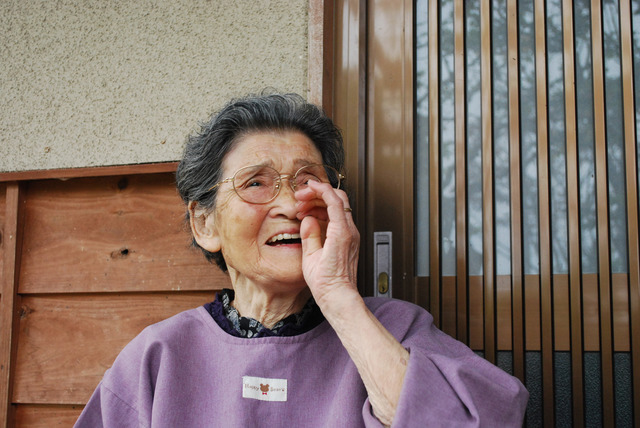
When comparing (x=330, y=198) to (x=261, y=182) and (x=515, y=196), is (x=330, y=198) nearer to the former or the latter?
(x=261, y=182)

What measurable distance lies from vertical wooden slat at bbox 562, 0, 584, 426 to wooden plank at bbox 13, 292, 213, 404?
129cm

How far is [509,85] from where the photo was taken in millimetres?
2107

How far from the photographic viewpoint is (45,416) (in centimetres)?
245

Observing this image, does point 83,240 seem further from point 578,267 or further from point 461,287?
point 578,267

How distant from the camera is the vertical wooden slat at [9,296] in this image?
2.45 metres

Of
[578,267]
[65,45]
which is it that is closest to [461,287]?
[578,267]

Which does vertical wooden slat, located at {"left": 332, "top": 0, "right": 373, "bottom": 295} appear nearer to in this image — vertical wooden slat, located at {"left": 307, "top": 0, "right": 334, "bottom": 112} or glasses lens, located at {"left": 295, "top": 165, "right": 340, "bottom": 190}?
vertical wooden slat, located at {"left": 307, "top": 0, "right": 334, "bottom": 112}

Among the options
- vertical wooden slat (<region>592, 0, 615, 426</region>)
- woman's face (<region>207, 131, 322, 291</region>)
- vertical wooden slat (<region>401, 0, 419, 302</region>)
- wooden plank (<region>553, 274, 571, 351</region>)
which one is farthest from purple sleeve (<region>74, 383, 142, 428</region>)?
vertical wooden slat (<region>592, 0, 615, 426</region>)

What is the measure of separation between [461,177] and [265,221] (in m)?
0.75

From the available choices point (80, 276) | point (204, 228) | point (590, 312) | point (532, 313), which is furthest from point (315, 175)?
point (80, 276)

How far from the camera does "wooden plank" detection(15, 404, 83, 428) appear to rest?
7.96 ft

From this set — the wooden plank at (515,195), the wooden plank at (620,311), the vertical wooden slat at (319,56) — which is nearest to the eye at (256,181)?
the vertical wooden slat at (319,56)

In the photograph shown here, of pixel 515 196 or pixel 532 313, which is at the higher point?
pixel 515 196

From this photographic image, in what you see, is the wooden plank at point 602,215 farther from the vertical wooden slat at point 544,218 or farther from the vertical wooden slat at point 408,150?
the vertical wooden slat at point 408,150
